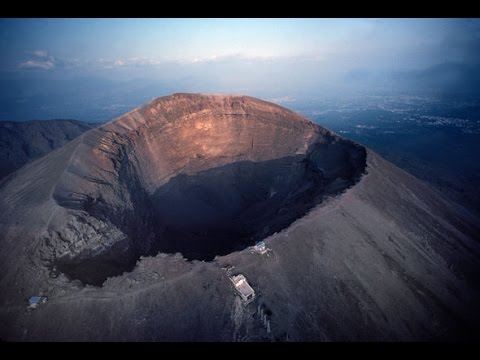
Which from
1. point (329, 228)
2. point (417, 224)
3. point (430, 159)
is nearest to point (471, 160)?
point (430, 159)

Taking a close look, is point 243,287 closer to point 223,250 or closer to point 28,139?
point 223,250

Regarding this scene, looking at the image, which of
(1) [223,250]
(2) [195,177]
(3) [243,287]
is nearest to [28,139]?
(2) [195,177]

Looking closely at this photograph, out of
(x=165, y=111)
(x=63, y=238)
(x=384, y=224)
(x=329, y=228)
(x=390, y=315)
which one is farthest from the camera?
(x=165, y=111)

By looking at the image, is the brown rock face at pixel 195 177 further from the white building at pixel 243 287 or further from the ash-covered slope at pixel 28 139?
the ash-covered slope at pixel 28 139

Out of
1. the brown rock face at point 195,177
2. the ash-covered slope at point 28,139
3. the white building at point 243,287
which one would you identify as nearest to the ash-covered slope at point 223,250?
the brown rock face at point 195,177

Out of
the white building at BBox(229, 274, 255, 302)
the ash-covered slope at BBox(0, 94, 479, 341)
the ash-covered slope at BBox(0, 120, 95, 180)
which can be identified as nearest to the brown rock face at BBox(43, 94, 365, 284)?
the ash-covered slope at BBox(0, 94, 479, 341)

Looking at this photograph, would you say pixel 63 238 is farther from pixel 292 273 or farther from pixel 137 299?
pixel 292 273

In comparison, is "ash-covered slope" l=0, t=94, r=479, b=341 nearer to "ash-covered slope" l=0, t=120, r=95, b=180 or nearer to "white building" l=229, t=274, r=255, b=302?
"white building" l=229, t=274, r=255, b=302
